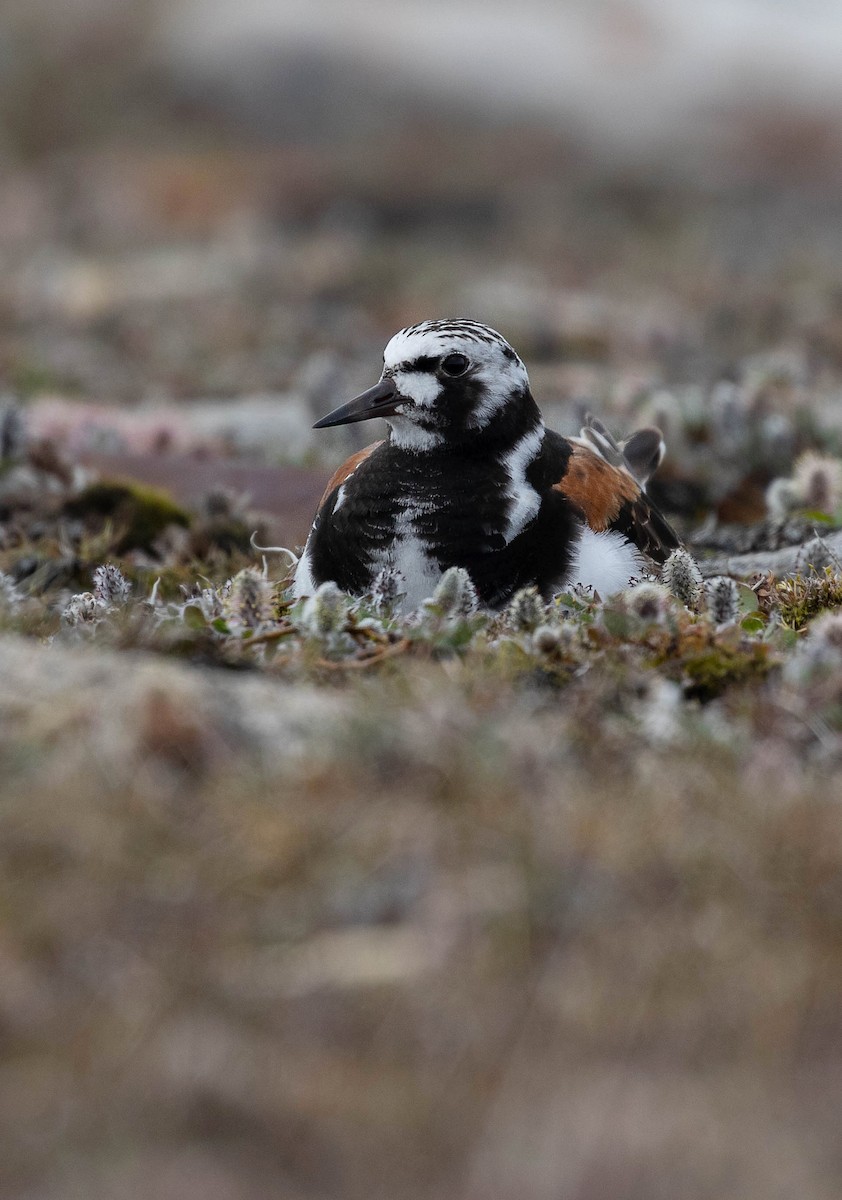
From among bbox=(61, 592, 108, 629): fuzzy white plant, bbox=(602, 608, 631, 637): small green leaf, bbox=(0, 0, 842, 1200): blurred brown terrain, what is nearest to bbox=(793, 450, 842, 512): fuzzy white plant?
bbox=(0, 0, 842, 1200): blurred brown terrain

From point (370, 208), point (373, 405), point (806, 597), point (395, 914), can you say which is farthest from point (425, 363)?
point (370, 208)

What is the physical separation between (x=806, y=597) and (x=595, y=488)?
78cm

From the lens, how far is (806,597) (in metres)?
4.84

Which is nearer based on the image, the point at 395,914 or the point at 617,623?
the point at 395,914

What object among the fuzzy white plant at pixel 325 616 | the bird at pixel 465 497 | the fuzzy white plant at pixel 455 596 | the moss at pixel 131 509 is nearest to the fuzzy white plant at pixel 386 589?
the bird at pixel 465 497

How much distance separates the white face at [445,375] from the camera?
489 centimetres

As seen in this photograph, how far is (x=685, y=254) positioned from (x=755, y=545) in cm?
1120

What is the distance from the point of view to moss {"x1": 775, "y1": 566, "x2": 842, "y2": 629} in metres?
4.75

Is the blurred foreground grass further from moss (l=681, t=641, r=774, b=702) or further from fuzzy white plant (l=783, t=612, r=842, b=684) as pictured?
moss (l=681, t=641, r=774, b=702)

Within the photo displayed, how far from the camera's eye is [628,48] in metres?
26.9

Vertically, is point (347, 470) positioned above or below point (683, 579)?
below

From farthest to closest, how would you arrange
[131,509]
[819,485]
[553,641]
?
[131,509] → [819,485] → [553,641]

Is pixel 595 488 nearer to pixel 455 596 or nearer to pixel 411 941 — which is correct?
pixel 455 596

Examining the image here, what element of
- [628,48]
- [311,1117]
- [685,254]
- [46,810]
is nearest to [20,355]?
[685,254]
